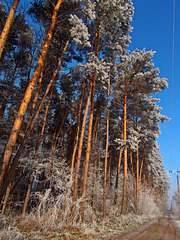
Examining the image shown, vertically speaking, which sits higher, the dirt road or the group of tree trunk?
the group of tree trunk

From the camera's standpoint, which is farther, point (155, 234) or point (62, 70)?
point (62, 70)

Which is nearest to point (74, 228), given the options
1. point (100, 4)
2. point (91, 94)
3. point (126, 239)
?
point (126, 239)

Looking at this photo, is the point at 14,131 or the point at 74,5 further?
the point at 74,5

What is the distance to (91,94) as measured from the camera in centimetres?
1131

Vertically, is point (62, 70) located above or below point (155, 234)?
above

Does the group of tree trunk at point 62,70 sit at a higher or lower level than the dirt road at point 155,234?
higher

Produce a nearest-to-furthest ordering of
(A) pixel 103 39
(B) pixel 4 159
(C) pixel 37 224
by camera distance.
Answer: (B) pixel 4 159 → (C) pixel 37 224 → (A) pixel 103 39

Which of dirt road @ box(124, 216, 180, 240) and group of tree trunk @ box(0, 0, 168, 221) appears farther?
group of tree trunk @ box(0, 0, 168, 221)

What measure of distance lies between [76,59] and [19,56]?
430 centimetres

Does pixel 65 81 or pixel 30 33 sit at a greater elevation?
pixel 30 33

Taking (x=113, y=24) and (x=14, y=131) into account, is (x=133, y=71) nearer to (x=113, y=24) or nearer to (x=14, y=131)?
(x=113, y=24)

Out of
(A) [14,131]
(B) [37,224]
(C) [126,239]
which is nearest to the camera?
(A) [14,131]

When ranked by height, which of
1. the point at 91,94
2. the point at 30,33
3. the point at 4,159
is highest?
the point at 30,33

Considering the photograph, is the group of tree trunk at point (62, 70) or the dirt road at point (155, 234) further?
the group of tree trunk at point (62, 70)
